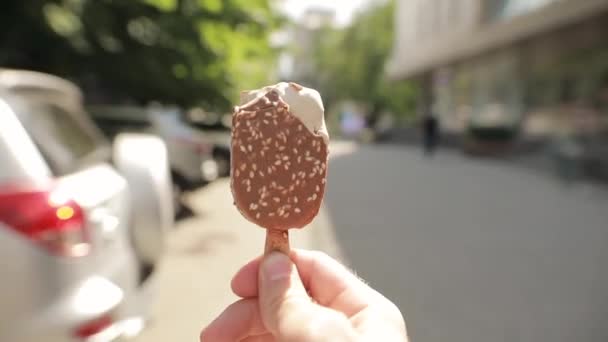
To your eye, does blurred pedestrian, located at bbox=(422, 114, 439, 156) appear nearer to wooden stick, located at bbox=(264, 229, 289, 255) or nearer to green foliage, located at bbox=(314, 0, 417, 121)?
green foliage, located at bbox=(314, 0, 417, 121)

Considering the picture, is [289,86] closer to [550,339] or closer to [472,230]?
[550,339]

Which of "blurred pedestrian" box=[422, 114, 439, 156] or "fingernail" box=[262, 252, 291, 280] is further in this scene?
"blurred pedestrian" box=[422, 114, 439, 156]

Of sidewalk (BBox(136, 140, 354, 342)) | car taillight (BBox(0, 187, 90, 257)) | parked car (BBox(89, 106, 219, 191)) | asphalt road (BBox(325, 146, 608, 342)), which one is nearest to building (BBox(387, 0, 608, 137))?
asphalt road (BBox(325, 146, 608, 342))

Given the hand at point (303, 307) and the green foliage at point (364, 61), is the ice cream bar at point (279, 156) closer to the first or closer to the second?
the hand at point (303, 307)

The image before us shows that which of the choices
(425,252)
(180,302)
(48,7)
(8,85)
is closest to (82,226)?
(8,85)

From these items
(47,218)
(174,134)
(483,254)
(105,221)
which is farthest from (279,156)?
(174,134)

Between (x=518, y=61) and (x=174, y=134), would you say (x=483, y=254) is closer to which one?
(x=174, y=134)

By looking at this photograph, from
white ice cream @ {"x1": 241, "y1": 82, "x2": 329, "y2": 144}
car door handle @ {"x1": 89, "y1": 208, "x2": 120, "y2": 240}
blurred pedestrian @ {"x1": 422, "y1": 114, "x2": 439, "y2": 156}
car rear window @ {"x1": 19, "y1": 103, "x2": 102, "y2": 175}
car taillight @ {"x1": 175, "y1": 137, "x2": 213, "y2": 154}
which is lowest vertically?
blurred pedestrian @ {"x1": 422, "y1": 114, "x2": 439, "y2": 156}

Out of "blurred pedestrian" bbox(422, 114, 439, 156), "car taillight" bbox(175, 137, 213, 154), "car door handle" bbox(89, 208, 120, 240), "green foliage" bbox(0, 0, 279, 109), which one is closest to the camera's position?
"car door handle" bbox(89, 208, 120, 240)
